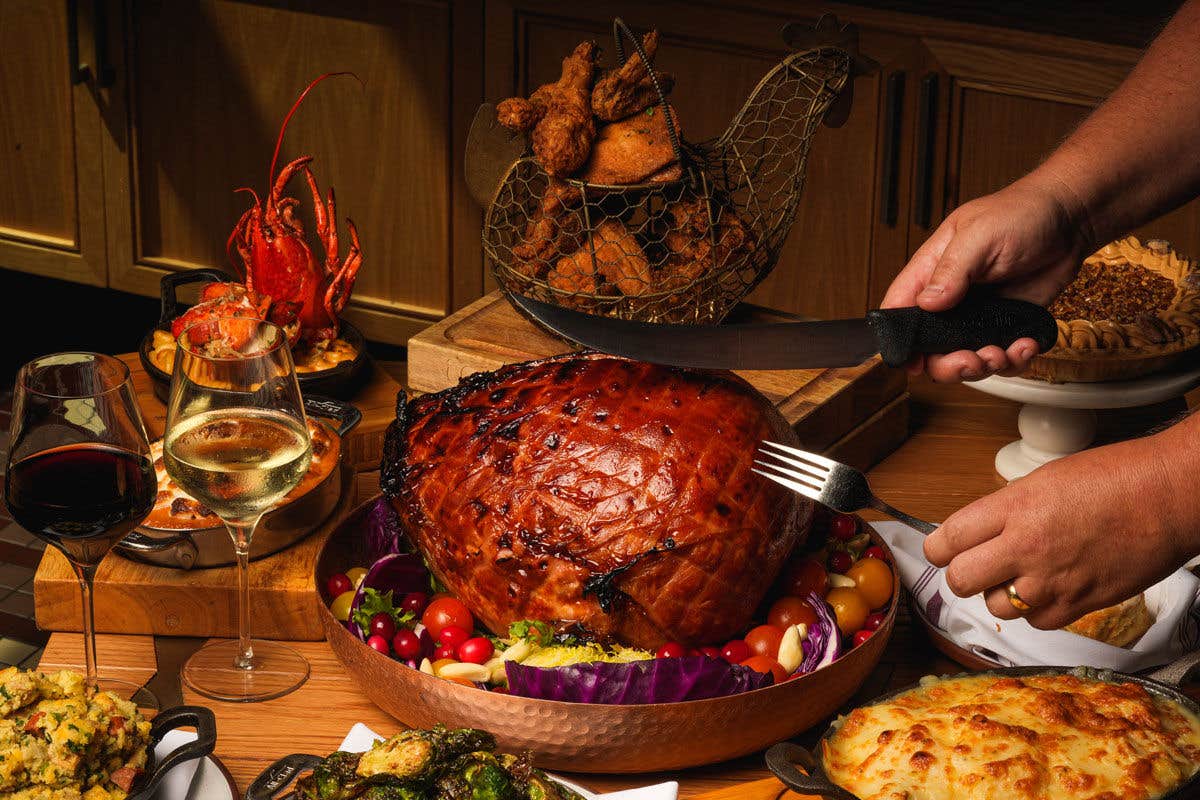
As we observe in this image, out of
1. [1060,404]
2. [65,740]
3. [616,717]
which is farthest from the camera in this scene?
[1060,404]

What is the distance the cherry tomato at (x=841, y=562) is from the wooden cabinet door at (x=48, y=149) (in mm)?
2986

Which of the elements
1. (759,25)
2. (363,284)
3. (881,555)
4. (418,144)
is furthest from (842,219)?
(881,555)

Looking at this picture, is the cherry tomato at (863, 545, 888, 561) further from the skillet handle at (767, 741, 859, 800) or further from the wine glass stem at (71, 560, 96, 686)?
the wine glass stem at (71, 560, 96, 686)

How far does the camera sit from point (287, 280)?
228 centimetres

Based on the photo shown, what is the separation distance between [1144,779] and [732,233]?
959mm

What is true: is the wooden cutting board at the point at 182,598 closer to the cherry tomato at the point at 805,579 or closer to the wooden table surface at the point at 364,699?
the wooden table surface at the point at 364,699

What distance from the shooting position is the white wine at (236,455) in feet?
4.31

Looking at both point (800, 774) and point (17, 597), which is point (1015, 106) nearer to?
point (800, 774)

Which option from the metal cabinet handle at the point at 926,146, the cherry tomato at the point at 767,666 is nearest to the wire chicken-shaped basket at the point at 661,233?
the cherry tomato at the point at 767,666

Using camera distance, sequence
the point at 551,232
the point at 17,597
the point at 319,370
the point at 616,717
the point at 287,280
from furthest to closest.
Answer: the point at 17,597
the point at 287,280
the point at 319,370
the point at 551,232
the point at 616,717

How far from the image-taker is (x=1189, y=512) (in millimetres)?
1244

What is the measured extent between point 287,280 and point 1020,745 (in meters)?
1.50

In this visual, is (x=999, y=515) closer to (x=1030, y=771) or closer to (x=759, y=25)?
(x=1030, y=771)

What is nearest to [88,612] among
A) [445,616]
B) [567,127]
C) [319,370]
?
[445,616]
